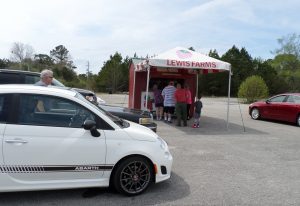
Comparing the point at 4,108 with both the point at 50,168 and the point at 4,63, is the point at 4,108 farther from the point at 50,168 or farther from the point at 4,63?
the point at 4,63

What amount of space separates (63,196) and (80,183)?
39 cm

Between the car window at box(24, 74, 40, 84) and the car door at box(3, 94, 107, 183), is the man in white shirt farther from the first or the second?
the car door at box(3, 94, 107, 183)

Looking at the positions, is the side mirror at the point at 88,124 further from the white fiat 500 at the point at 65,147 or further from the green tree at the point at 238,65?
the green tree at the point at 238,65

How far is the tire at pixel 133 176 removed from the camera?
17.7ft

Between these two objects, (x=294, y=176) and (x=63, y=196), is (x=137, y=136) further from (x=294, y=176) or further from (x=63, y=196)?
(x=294, y=176)

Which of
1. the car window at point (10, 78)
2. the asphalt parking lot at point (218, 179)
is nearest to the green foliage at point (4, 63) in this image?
the car window at point (10, 78)

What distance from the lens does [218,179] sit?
6641mm

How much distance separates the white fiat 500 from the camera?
4.92 metres

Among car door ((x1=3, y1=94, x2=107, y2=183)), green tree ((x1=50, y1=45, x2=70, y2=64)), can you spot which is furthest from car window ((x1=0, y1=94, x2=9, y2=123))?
green tree ((x1=50, y1=45, x2=70, y2=64))

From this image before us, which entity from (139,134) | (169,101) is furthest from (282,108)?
(139,134)

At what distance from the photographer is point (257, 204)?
17.6ft

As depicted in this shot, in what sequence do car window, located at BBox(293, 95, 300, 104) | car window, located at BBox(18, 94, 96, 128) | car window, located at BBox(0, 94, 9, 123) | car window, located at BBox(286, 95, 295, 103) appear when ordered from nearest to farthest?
car window, located at BBox(0, 94, 9, 123), car window, located at BBox(18, 94, 96, 128), car window, located at BBox(293, 95, 300, 104), car window, located at BBox(286, 95, 295, 103)

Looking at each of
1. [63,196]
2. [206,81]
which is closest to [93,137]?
[63,196]

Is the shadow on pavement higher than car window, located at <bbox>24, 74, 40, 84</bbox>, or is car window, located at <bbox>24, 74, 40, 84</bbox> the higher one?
car window, located at <bbox>24, 74, 40, 84</bbox>
